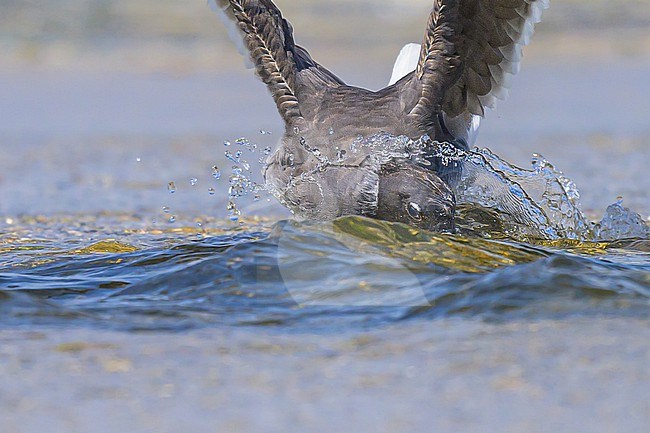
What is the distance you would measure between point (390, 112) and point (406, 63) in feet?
3.44

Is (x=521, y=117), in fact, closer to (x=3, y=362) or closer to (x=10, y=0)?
(x=3, y=362)

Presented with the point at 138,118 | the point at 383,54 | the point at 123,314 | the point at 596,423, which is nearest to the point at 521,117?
the point at 138,118

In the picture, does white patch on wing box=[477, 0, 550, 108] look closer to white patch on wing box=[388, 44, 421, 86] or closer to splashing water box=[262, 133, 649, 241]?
splashing water box=[262, 133, 649, 241]

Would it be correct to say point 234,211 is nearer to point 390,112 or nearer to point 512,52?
point 390,112

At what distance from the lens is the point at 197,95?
1445 centimetres

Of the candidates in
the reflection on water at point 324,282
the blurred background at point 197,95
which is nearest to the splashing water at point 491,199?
the reflection on water at point 324,282

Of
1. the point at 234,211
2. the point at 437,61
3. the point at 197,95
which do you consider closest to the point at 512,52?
the point at 437,61

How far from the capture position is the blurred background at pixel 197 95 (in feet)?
27.9

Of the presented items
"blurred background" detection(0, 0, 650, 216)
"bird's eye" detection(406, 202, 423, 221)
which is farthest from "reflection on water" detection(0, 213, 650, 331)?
"blurred background" detection(0, 0, 650, 216)

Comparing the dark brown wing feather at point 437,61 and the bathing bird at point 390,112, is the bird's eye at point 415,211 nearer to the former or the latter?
the bathing bird at point 390,112

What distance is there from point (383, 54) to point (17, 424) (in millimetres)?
15198

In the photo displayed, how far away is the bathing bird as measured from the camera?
205 inches

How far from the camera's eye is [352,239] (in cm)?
462

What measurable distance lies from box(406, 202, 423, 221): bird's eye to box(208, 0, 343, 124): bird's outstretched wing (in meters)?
1.06
